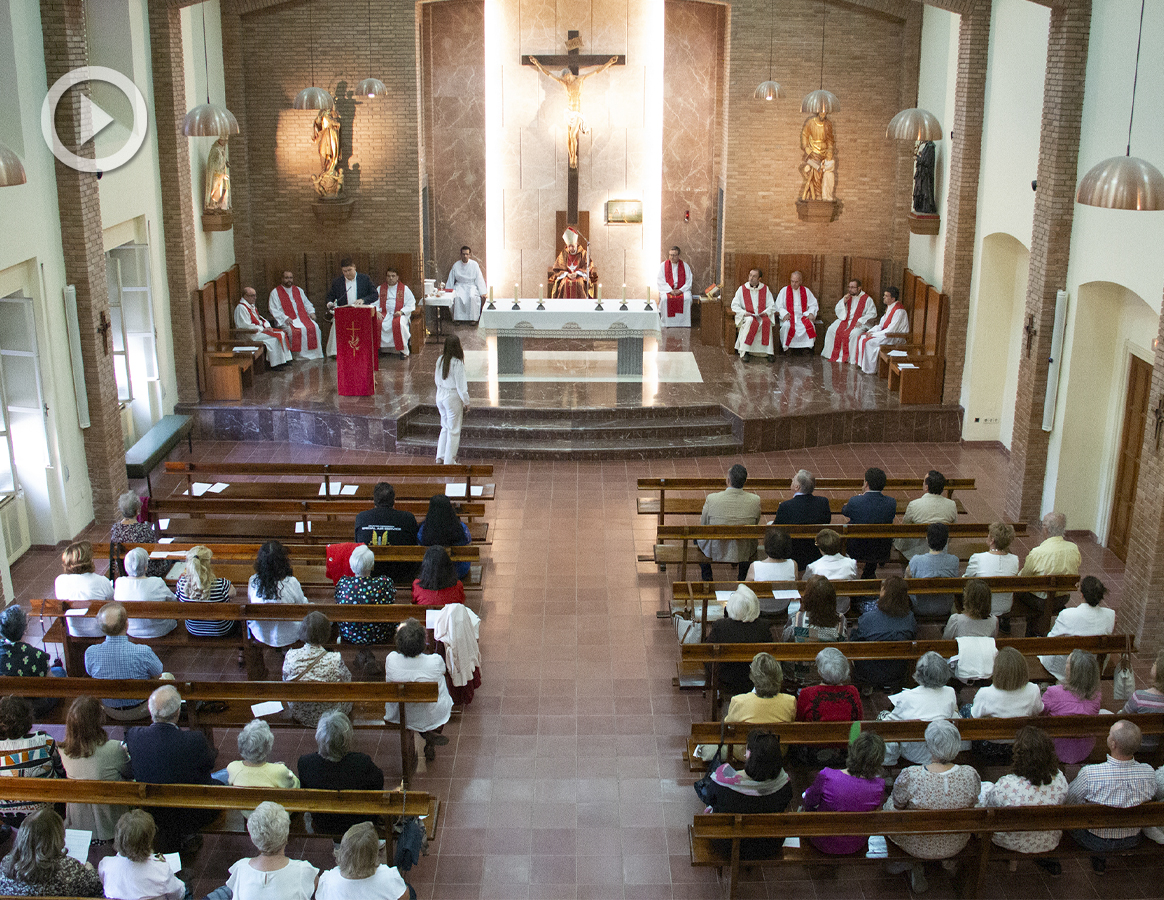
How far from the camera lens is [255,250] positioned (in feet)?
54.3

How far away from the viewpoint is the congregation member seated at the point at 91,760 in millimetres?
5648

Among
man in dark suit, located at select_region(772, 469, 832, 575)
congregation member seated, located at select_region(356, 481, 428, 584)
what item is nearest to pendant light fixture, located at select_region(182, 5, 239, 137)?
congregation member seated, located at select_region(356, 481, 428, 584)

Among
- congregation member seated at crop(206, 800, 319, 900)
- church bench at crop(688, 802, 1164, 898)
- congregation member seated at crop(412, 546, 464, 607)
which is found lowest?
church bench at crop(688, 802, 1164, 898)

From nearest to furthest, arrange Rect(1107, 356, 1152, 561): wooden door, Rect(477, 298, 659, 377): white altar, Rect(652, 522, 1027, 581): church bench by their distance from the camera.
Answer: Rect(652, 522, 1027, 581): church bench → Rect(1107, 356, 1152, 561): wooden door → Rect(477, 298, 659, 377): white altar

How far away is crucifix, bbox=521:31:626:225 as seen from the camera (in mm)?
16797

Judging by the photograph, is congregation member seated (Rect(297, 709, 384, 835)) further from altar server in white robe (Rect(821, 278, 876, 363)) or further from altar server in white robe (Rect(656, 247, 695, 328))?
altar server in white robe (Rect(656, 247, 695, 328))

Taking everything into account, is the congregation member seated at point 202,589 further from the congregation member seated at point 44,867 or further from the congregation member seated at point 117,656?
the congregation member seated at point 44,867

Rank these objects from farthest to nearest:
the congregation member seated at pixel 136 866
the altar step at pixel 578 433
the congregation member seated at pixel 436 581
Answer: the altar step at pixel 578 433 < the congregation member seated at pixel 436 581 < the congregation member seated at pixel 136 866

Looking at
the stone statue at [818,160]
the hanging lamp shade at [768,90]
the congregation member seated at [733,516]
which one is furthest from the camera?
the stone statue at [818,160]

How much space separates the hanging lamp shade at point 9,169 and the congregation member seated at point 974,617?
19.4ft

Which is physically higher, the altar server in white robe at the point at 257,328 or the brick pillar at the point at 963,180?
the brick pillar at the point at 963,180

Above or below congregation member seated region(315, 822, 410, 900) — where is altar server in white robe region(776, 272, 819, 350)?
above
